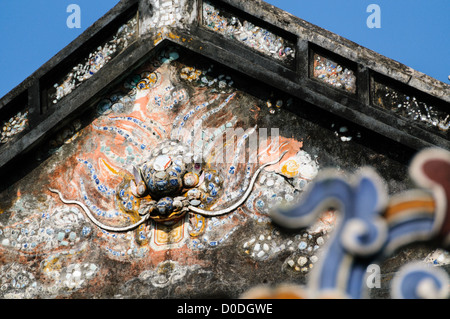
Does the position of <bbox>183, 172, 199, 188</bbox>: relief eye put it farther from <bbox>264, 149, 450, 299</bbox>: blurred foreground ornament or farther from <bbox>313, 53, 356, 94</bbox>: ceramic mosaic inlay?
<bbox>264, 149, 450, 299</bbox>: blurred foreground ornament

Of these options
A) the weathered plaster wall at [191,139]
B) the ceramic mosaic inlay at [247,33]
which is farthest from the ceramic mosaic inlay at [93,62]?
the ceramic mosaic inlay at [247,33]

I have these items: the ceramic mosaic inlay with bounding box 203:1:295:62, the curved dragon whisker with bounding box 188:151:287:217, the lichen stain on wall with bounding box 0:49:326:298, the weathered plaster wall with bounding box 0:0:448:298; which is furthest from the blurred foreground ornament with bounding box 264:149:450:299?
the ceramic mosaic inlay with bounding box 203:1:295:62

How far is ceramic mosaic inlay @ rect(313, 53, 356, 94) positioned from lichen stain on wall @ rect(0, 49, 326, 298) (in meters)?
0.57

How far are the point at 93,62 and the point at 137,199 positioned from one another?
63.9 inches

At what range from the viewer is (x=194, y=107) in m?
11.5

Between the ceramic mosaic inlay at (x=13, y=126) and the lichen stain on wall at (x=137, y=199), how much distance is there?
48 centimetres

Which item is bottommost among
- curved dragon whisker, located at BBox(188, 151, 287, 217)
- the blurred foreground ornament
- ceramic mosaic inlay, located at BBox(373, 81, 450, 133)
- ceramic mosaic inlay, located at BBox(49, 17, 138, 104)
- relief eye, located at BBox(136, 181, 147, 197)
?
the blurred foreground ornament

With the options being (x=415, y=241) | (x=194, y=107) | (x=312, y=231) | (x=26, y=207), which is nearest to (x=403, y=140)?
(x=312, y=231)

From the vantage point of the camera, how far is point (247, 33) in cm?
1145

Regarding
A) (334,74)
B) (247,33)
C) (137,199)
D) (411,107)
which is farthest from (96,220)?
(411,107)

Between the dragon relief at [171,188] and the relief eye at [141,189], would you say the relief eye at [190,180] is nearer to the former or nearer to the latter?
the dragon relief at [171,188]

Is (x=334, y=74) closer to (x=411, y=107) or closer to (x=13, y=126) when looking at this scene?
(x=411, y=107)

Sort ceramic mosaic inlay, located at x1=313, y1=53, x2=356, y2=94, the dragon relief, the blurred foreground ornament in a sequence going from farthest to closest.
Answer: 1. the dragon relief
2. ceramic mosaic inlay, located at x1=313, y1=53, x2=356, y2=94
3. the blurred foreground ornament

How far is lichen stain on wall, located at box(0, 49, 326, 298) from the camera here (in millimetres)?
10883
